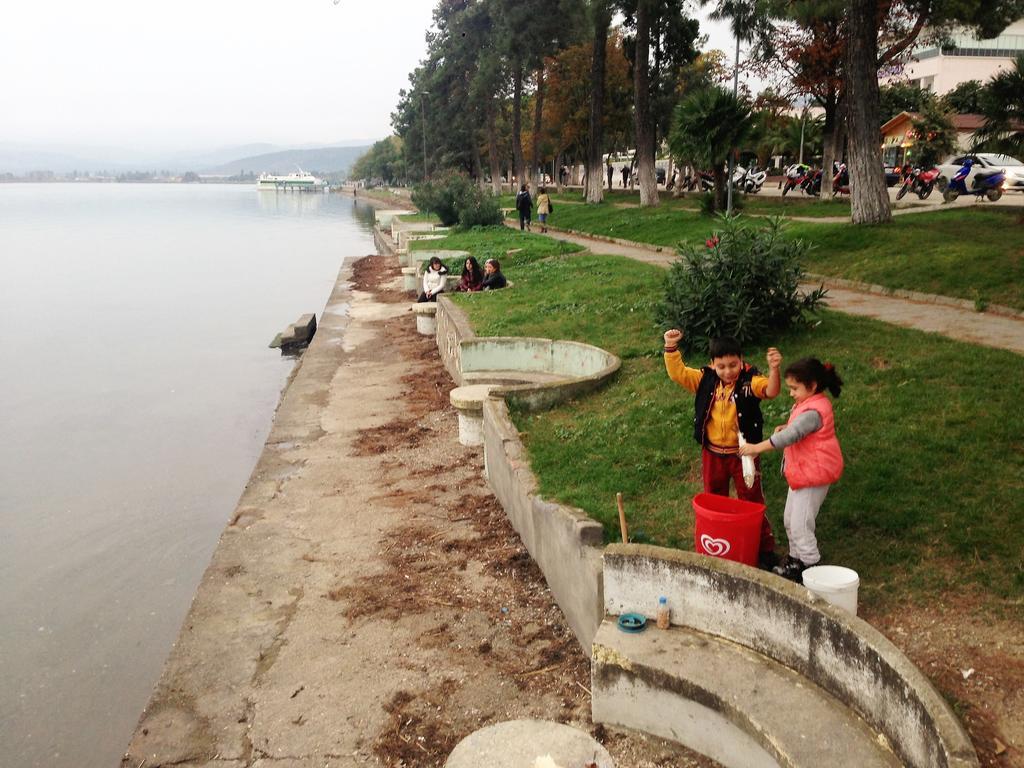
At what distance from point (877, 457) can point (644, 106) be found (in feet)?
72.1

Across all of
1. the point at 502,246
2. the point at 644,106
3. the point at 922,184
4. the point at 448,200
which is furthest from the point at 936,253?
the point at 448,200

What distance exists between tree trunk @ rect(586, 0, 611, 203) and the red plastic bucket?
83.7 feet

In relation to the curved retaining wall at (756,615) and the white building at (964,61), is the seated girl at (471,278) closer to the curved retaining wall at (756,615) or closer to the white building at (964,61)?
the curved retaining wall at (756,615)

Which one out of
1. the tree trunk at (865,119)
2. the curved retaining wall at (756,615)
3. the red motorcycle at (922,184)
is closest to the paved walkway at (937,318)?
the tree trunk at (865,119)

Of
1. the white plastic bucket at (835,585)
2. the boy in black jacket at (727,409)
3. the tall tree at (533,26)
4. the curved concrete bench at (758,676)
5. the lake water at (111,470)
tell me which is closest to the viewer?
the curved concrete bench at (758,676)

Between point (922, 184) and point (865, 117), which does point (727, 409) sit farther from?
point (922, 184)

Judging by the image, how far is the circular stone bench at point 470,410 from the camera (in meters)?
9.09

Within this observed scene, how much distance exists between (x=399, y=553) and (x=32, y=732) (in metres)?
2.68

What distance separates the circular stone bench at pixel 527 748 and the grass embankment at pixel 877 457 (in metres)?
1.66

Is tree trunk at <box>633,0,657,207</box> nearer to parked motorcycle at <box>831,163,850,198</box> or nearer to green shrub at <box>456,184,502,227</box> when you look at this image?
green shrub at <box>456,184,502,227</box>

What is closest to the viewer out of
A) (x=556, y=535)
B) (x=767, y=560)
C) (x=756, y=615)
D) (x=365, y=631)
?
(x=756, y=615)

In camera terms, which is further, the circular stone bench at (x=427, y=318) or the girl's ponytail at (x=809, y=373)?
the circular stone bench at (x=427, y=318)

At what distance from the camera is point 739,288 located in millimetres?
8508

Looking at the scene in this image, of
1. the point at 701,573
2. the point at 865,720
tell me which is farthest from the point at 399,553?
the point at 865,720
